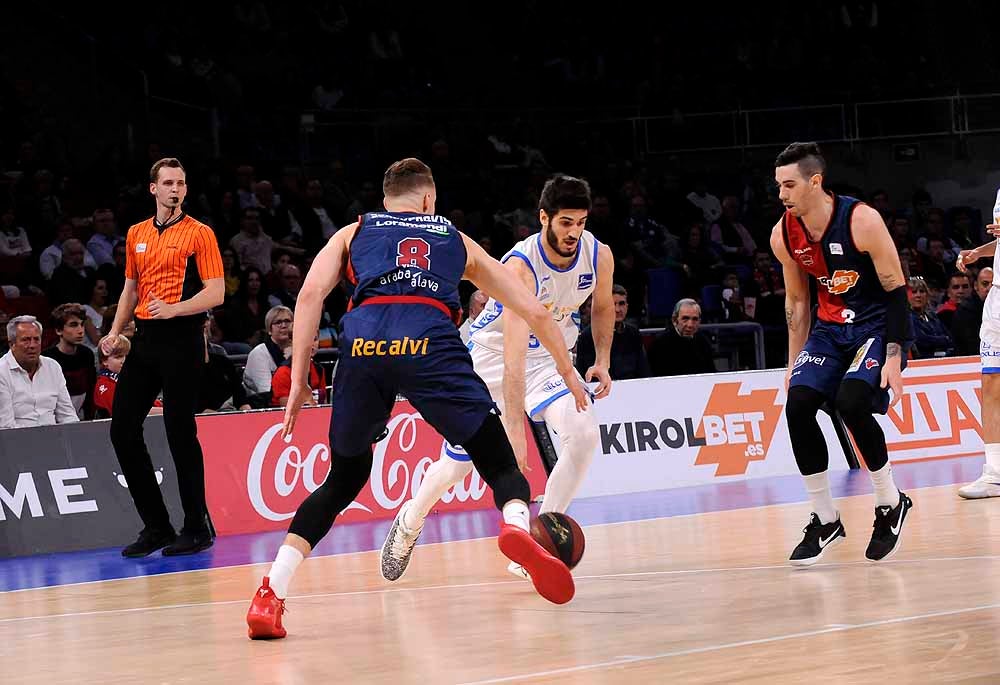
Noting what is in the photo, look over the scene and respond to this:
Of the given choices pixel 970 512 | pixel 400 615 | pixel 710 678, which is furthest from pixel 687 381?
pixel 710 678

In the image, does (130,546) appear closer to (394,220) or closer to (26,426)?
(26,426)

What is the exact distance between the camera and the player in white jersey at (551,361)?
24.4 ft

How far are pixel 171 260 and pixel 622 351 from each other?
6072 millimetres

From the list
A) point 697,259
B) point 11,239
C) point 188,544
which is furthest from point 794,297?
point 697,259

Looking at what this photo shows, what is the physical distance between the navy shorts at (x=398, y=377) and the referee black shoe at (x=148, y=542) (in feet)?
13.6

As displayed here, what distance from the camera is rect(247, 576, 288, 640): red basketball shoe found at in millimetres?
5879

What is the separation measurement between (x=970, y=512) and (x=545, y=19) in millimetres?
16748

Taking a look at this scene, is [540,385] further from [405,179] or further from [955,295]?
[955,295]

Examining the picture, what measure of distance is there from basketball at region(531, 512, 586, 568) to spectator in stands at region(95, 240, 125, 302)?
876 cm

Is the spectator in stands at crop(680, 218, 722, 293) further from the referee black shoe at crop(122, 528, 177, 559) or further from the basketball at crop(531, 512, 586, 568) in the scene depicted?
the basketball at crop(531, 512, 586, 568)

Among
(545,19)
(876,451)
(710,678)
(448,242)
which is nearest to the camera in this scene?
(710,678)

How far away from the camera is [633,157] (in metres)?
22.4

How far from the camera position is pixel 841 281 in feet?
24.9

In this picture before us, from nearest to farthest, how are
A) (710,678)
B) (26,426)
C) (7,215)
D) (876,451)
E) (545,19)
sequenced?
(710,678) < (876,451) < (26,426) < (7,215) < (545,19)
